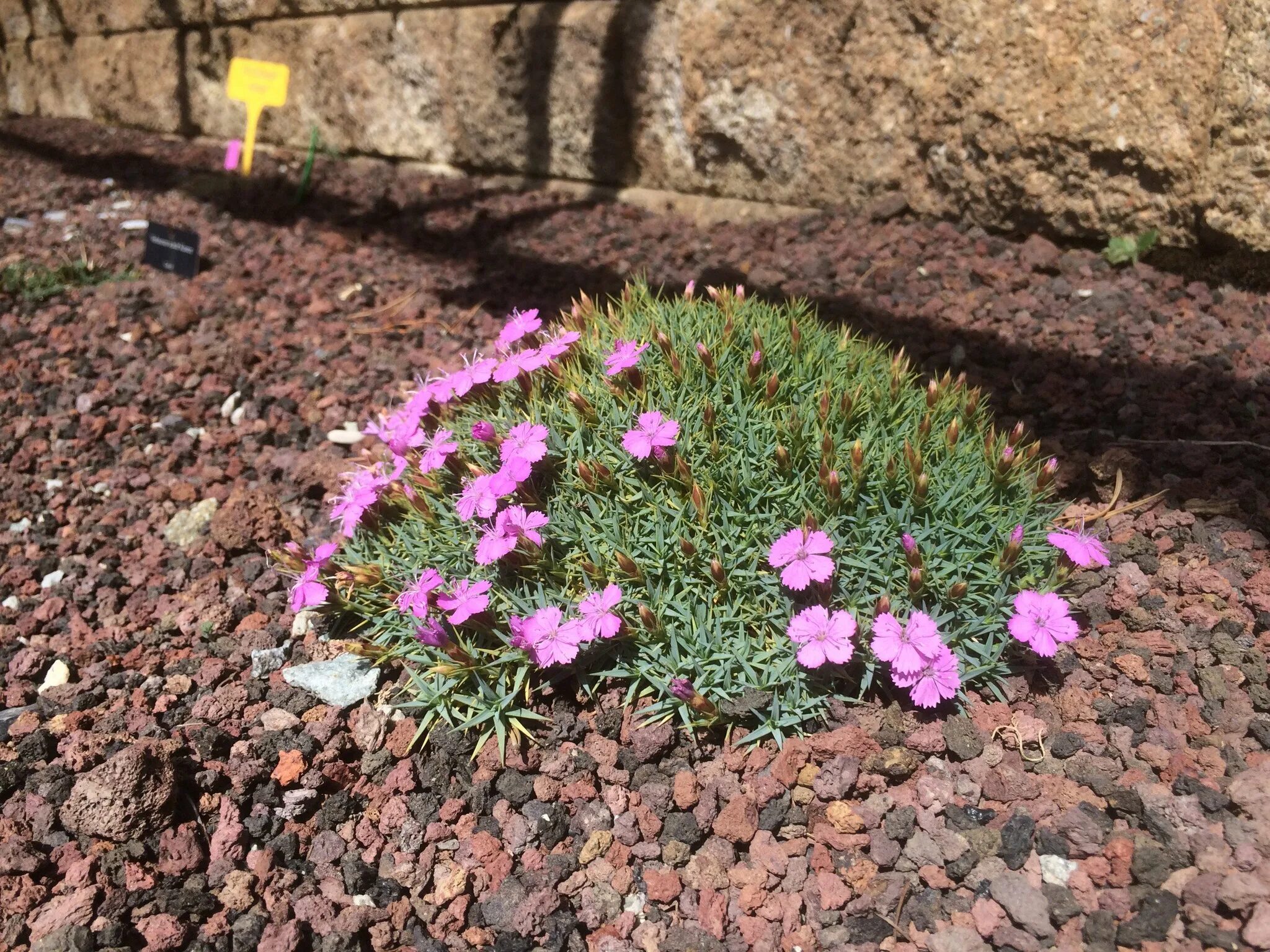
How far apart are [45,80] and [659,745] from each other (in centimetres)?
983

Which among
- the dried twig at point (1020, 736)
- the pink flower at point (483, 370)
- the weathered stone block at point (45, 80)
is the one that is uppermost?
the pink flower at point (483, 370)

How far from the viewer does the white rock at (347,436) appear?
11.1 ft

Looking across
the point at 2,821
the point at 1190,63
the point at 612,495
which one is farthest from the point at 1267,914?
the point at 1190,63

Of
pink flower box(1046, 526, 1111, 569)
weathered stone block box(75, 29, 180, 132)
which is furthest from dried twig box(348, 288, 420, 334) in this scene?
weathered stone block box(75, 29, 180, 132)


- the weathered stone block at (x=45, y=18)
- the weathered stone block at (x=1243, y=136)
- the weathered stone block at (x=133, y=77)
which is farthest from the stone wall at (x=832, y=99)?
the weathered stone block at (x=45, y=18)

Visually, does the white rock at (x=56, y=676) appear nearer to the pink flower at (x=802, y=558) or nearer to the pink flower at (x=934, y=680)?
the pink flower at (x=802, y=558)

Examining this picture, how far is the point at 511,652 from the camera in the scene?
7.01ft

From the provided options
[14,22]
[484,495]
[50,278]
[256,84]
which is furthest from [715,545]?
[14,22]

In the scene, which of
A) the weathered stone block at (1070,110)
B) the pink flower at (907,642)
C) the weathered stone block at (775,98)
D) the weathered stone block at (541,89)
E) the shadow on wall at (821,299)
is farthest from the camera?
the weathered stone block at (541,89)

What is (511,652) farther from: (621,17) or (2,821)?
(621,17)

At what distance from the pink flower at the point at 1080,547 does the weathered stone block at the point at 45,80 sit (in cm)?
923

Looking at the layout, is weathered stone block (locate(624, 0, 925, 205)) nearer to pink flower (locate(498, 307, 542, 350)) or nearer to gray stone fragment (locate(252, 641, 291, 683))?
pink flower (locate(498, 307, 542, 350))

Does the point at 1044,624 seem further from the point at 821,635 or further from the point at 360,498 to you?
the point at 360,498

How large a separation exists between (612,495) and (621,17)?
318cm
